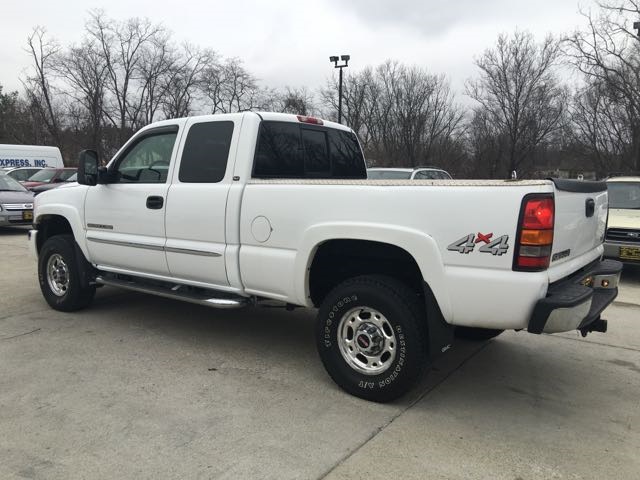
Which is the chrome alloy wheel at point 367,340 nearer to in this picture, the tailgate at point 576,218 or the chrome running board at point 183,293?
the chrome running board at point 183,293

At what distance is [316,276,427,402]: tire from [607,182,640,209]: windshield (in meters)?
7.46

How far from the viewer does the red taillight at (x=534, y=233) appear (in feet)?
9.82

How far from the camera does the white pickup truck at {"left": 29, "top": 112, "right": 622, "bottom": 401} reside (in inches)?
122

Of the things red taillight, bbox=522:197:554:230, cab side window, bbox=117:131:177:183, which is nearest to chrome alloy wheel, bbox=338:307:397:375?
red taillight, bbox=522:197:554:230

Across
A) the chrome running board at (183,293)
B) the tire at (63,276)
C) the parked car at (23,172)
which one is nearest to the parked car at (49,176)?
the parked car at (23,172)

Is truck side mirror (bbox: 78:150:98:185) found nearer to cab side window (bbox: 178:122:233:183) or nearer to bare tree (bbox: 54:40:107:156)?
cab side window (bbox: 178:122:233:183)

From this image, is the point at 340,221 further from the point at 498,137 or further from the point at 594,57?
the point at 498,137

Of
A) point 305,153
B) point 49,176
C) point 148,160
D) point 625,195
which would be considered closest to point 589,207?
point 305,153

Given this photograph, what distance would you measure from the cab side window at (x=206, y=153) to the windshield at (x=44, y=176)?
48.6ft

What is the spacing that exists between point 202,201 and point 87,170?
5.15 feet

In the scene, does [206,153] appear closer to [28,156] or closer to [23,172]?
[23,172]

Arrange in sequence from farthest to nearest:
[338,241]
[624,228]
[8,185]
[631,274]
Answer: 1. [8,185]
2. [631,274]
3. [624,228]
4. [338,241]

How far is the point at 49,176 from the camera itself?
57.8 feet

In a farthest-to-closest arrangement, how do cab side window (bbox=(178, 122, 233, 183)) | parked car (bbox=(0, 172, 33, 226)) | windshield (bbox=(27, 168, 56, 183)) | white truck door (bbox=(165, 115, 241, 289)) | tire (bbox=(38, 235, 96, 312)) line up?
1. windshield (bbox=(27, 168, 56, 183))
2. parked car (bbox=(0, 172, 33, 226))
3. tire (bbox=(38, 235, 96, 312))
4. cab side window (bbox=(178, 122, 233, 183))
5. white truck door (bbox=(165, 115, 241, 289))
